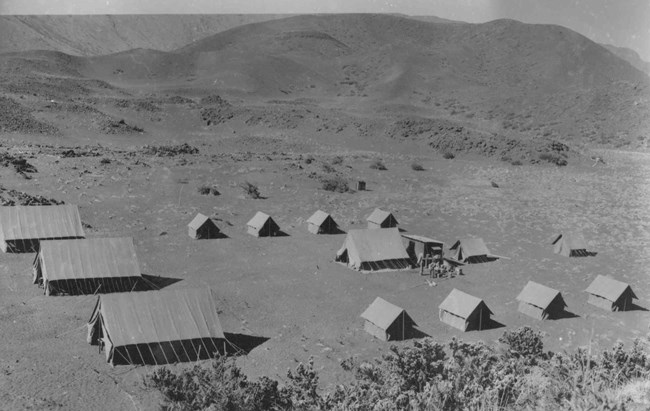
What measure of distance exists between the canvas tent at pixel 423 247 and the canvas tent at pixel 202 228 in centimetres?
1524

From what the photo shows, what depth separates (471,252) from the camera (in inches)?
1674

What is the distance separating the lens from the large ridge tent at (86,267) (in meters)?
32.7

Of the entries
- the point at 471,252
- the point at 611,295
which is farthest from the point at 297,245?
the point at 611,295

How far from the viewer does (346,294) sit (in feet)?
116

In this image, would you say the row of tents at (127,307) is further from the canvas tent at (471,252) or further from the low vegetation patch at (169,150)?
the low vegetation patch at (169,150)

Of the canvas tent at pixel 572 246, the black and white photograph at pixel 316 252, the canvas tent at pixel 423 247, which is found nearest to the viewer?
the black and white photograph at pixel 316 252

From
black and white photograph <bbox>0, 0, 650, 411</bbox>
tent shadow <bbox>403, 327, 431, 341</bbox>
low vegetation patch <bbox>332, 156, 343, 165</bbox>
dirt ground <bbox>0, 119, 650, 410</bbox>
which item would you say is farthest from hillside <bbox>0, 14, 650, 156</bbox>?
tent shadow <bbox>403, 327, 431, 341</bbox>

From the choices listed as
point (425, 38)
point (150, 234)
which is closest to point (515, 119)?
point (425, 38)

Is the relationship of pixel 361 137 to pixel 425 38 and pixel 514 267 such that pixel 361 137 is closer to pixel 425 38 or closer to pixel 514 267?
pixel 514 267

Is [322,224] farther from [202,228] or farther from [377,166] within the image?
[377,166]

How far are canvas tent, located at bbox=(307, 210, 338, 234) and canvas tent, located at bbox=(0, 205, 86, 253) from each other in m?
17.7

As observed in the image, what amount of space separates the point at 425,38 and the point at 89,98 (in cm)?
12273

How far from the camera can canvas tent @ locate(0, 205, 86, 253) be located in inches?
1533

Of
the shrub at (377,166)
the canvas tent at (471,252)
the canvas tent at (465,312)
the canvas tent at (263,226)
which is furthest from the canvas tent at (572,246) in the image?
the shrub at (377,166)
